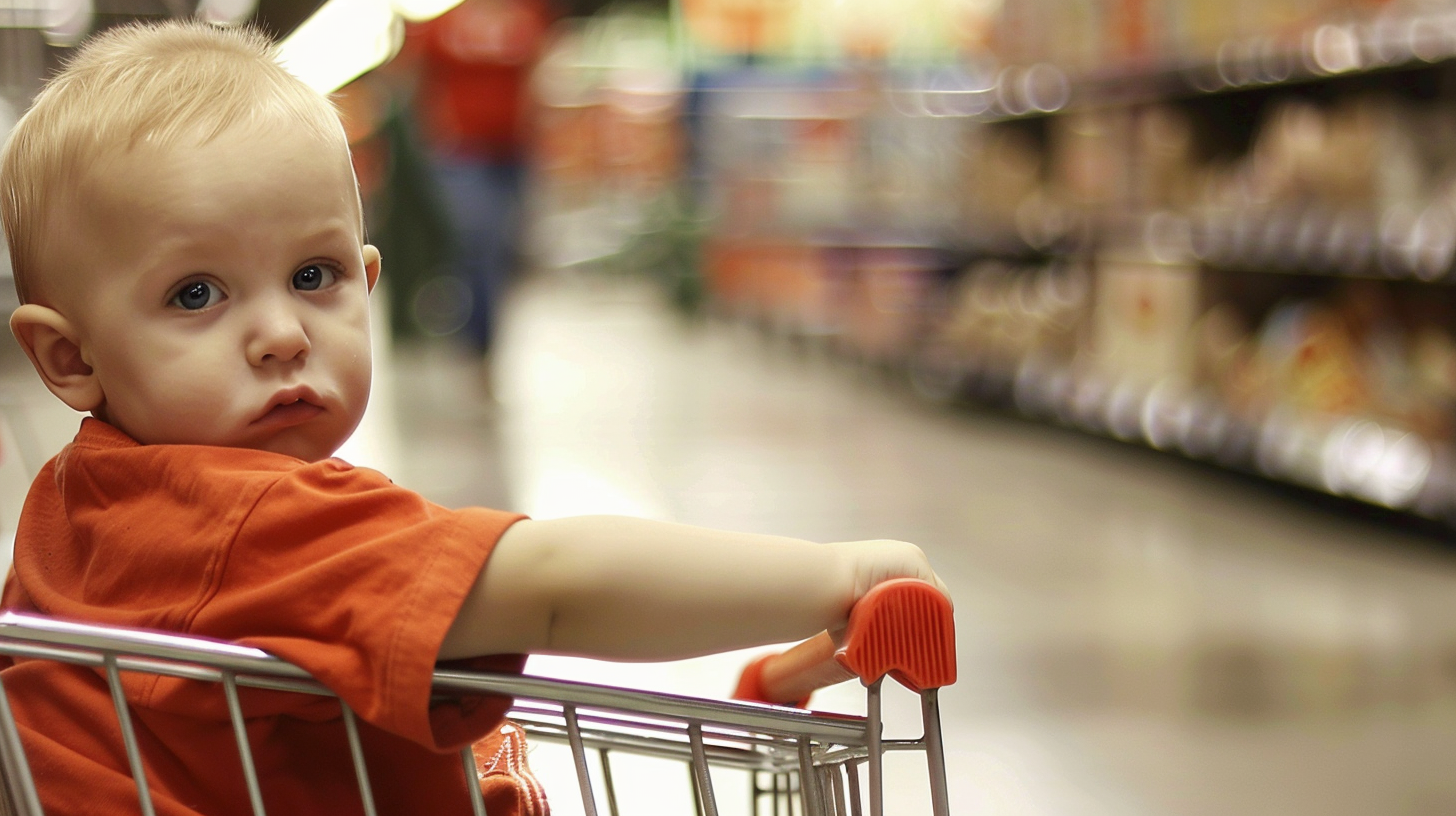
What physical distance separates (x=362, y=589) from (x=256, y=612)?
7cm

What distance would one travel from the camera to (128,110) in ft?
2.61

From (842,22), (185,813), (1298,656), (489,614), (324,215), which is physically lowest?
(1298,656)

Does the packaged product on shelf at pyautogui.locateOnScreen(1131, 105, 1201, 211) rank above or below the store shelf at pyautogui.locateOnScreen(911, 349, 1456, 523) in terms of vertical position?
above

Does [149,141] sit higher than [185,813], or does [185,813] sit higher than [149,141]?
[149,141]

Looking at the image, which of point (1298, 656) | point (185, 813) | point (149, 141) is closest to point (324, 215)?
point (149, 141)

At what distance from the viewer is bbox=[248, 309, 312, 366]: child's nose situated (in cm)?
81

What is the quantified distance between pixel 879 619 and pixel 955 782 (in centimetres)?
136

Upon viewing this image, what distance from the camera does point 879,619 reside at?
0.73m

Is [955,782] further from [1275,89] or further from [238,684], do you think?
[1275,89]

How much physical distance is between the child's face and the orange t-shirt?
0.10ft

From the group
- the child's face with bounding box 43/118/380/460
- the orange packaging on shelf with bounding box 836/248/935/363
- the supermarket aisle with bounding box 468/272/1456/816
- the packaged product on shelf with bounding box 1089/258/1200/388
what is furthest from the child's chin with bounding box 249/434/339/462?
the orange packaging on shelf with bounding box 836/248/935/363

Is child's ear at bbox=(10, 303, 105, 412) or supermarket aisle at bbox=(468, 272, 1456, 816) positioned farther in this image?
supermarket aisle at bbox=(468, 272, 1456, 816)

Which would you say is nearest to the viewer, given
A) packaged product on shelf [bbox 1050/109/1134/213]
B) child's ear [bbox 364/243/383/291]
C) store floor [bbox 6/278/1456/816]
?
child's ear [bbox 364/243/383/291]

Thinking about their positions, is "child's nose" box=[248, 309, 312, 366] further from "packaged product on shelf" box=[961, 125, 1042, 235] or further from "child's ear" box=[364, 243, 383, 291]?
"packaged product on shelf" box=[961, 125, 1042, 235]
